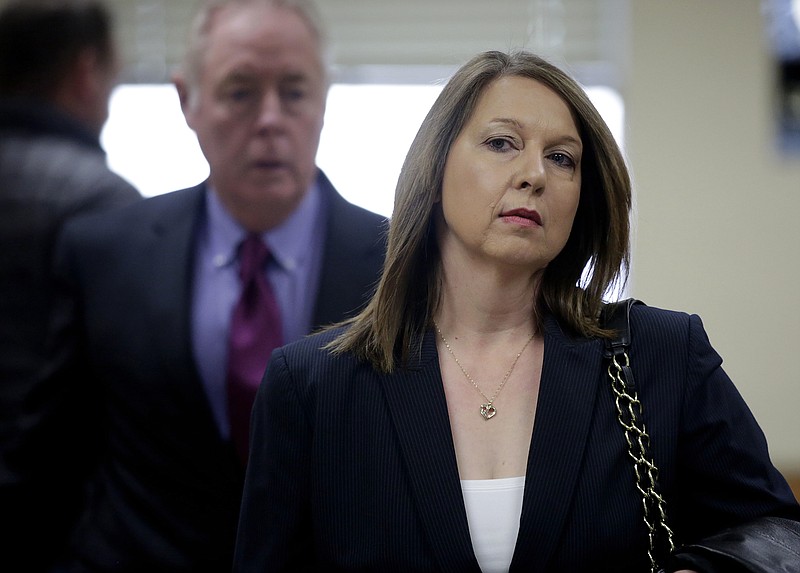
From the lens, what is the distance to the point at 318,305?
5.74 ft

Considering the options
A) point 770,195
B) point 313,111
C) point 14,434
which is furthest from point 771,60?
point 14,434

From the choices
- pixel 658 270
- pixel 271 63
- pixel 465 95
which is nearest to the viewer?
pixel 465 95

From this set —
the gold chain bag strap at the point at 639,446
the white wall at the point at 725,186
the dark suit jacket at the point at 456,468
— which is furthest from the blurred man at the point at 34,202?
the white wall at the point at 725,186

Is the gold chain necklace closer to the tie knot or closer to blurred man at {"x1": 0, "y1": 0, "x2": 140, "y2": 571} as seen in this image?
the tie knot

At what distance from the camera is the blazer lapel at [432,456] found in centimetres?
135

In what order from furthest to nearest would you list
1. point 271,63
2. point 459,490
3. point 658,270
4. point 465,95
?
point 658,270 → point 271,63 → point 465,95 → point 459,490

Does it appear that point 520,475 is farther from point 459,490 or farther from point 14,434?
point 14,434

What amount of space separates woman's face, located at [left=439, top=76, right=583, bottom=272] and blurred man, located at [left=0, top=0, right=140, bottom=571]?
0.68m

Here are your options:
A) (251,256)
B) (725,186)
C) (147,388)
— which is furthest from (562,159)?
(725,186)

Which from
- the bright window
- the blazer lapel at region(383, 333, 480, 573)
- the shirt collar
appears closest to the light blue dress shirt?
the shirt collar

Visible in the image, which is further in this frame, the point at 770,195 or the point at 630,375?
the point at 770,195

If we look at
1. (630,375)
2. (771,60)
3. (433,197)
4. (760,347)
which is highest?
(771,60)

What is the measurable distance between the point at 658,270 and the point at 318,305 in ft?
6.43

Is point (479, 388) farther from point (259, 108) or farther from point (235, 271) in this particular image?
point (259, 108)
